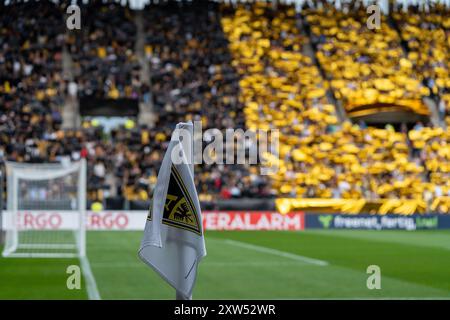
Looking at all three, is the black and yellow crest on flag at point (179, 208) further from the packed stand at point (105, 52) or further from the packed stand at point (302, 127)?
the packed stand at point (105, 52)

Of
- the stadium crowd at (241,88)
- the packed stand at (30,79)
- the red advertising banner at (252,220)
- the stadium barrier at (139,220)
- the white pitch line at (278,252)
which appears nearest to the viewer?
the white pitch line at (278,252)

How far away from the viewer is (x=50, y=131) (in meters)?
35.3

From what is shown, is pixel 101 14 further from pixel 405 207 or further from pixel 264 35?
pixel 405 207

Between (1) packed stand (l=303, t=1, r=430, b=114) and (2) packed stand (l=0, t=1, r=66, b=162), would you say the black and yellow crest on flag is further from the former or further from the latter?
(1) packed stand (l=303, t=1, r=430, b=114)

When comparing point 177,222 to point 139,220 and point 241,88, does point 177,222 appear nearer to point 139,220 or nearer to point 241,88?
point 139,220

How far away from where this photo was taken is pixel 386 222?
1356 inches

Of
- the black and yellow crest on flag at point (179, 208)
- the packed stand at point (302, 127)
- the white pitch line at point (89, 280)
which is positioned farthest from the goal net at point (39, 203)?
the black and yellow crest on flag at point (179, 208)

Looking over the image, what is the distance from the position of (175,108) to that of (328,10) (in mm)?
13527

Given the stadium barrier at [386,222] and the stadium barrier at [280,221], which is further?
the stadium barrier at [386,222]

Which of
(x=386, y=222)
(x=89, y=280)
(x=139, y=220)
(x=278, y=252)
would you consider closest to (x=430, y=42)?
(x=386, y=222)

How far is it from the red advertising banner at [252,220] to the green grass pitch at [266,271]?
6102 mm

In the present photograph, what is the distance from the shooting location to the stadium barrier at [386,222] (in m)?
34.2

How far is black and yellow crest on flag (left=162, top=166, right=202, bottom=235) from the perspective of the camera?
608 cm
